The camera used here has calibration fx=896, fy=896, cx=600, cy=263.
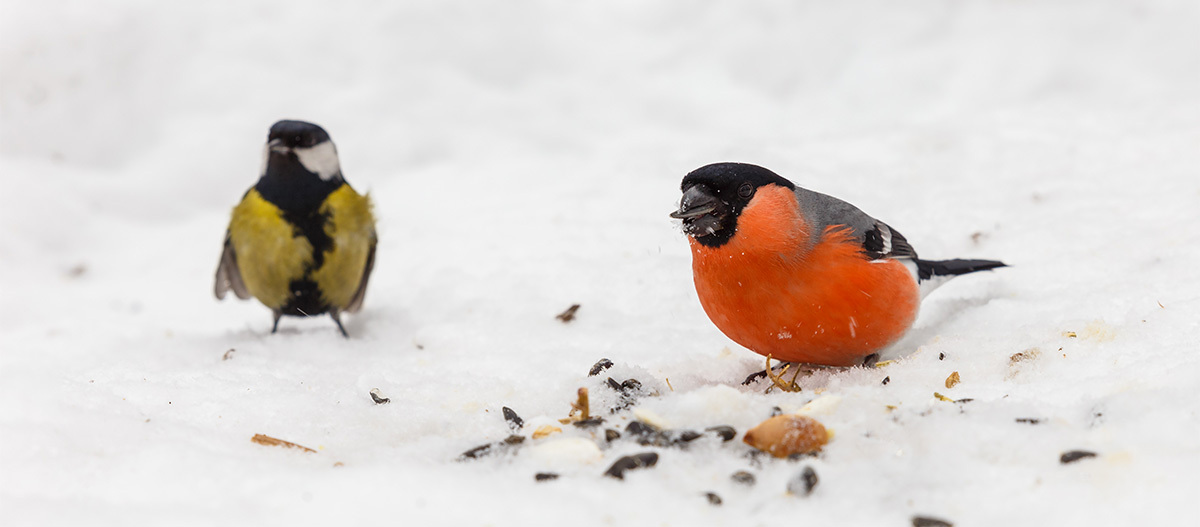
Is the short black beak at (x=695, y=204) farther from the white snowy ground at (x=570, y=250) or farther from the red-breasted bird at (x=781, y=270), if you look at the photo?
the white snowy ground at (x=570, y=250)

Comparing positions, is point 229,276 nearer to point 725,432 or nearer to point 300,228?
point 300,228

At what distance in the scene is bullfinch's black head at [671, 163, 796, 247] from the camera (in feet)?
9.23

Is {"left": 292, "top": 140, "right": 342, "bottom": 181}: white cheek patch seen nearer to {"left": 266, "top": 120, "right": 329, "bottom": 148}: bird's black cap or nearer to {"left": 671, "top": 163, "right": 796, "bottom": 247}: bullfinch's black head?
{"left": 266, "top": 120, "right": 329, "bottom": 148}: bird's black cap

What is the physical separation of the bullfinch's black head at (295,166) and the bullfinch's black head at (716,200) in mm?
2130

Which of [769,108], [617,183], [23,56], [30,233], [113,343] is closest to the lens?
[113,343]

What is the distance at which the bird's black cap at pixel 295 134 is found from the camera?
414cm

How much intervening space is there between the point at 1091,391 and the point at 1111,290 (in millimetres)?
1230

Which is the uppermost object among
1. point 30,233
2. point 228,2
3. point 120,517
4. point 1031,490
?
point 228,2

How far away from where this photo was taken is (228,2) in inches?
285

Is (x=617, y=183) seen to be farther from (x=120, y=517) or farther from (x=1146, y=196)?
(x=120, y=517)

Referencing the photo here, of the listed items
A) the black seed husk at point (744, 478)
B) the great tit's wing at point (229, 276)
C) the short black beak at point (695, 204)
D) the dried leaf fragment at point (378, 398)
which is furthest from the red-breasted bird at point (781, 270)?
the great tit's wing at point (229, 276)

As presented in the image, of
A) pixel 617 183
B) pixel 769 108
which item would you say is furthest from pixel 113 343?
pixel 769 108

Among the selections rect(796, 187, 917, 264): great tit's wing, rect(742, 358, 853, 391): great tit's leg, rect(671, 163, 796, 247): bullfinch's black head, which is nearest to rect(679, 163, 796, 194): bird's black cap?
rect(671, 163, 796, 247): bullfinch's black head

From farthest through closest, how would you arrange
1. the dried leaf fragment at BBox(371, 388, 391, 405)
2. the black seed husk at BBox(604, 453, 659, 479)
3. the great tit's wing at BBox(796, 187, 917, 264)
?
the great tit's wing at BBox(796, 187, 917, 264) → the dried leaf fragment at BBox(371, 388, 391, 405) → the black seed husk at BBox(604, 453, 659, 479)
